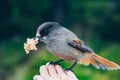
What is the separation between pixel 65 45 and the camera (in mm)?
2025

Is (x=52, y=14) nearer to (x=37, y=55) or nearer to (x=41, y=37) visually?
(x=37, y=55)

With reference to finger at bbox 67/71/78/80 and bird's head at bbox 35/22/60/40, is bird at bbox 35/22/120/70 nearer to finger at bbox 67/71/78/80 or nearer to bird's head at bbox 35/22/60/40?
bird's head at bbox 35/22/60/40

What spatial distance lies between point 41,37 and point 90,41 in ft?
6.83

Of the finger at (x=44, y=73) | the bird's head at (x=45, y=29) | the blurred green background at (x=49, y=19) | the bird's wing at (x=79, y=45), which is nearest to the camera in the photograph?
the finger at (x=44, y=73)

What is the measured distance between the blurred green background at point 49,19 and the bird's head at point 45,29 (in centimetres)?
195

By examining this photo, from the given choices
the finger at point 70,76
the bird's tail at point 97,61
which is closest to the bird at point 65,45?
the bird's tail at point 97,61

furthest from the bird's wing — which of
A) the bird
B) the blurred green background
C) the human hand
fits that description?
the blurred green background

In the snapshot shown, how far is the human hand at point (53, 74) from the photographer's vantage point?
5.96 ft

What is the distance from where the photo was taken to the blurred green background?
4043 mm

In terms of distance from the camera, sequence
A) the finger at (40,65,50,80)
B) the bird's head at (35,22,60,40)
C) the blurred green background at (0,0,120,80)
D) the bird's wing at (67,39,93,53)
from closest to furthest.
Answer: the finger at (40,65,50,80) → the bird's head at (35,22,60,40) → the bird's wing at (67,39,93,53) → the blurred green background at (0,0,120,80)

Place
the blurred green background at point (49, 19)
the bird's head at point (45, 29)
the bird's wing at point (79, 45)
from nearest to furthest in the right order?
1. the bird's head at point (45, 29)
2. the bird's wing at point (79, 45)
3. the blurred green background at point (49, 19)

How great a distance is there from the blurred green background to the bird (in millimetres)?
1837

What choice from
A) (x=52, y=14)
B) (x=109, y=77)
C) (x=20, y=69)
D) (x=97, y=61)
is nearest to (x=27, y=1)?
(x=52, y=14)

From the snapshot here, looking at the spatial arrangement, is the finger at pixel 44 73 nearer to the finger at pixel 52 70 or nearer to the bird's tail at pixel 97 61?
the finger at pixel 52 70
